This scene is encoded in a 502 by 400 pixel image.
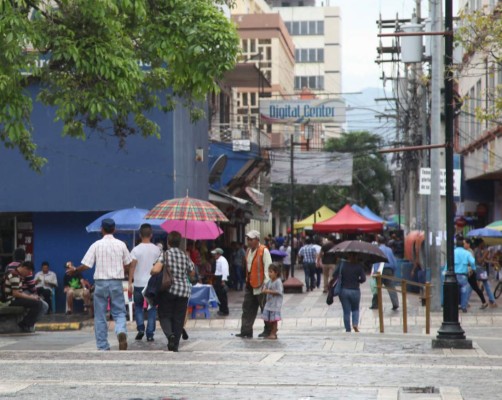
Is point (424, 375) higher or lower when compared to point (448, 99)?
lower

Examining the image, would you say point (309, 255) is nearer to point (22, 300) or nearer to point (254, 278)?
point (22, 300)

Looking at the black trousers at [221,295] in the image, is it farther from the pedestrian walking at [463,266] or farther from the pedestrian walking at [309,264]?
the pedestrian walking at [309,264]

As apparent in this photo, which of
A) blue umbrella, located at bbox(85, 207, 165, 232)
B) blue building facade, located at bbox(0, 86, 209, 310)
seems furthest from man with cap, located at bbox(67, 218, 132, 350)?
blue building facade, located at bbox(0, 86, 209, 310)

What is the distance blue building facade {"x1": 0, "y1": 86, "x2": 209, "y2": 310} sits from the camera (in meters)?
28.5

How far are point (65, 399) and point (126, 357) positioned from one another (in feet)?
13.1

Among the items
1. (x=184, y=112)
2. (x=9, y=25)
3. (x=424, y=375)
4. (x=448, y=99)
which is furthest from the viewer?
(x=184, y=112)

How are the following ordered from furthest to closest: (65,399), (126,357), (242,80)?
(242,80), (126,357), (65,399)

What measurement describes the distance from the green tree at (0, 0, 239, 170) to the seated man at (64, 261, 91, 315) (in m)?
8.14

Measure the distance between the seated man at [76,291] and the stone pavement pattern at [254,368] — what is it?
20.3 ft

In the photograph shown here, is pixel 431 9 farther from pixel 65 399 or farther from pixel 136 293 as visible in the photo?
pixel 65 399

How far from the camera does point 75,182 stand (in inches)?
1123

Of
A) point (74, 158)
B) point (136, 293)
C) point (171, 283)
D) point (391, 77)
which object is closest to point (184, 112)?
point (74, 158)

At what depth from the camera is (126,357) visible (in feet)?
46.9

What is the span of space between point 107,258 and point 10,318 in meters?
4.92
